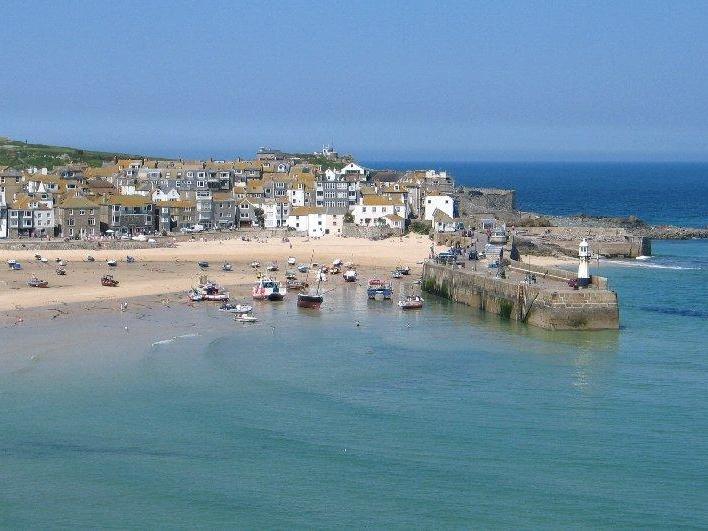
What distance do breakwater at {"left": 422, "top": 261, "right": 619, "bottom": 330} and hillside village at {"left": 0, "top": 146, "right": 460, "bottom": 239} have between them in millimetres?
25493

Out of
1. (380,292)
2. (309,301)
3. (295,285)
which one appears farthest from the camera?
(295,285)

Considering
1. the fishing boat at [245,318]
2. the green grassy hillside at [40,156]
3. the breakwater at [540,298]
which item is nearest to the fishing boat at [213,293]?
the fishing boat at [245,318]

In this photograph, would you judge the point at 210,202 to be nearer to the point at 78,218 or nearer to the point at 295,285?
the point at 78,218

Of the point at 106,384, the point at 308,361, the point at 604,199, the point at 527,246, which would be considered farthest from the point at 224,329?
the point at 604,199

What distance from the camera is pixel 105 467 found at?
24016 millimetres

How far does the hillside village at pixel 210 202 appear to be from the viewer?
71.2 m

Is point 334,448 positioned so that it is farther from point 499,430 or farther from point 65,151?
point 65,151

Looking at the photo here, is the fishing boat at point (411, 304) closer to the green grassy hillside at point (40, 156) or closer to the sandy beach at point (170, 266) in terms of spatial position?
the sandy beach at point (170, 266)

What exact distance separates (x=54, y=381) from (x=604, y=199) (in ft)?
364

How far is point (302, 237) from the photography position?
73375mm

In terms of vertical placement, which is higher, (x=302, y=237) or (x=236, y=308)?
(x=302, y=237)

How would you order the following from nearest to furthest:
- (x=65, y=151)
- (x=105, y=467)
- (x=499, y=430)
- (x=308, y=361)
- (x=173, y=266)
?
(x=105, y=467), (x=499, y=430), (x=308, y=361), (x=173, y=266), (x=65, y=151)

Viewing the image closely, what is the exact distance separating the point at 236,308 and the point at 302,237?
29039 mm

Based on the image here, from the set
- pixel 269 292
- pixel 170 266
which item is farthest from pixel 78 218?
pixel 269 292
